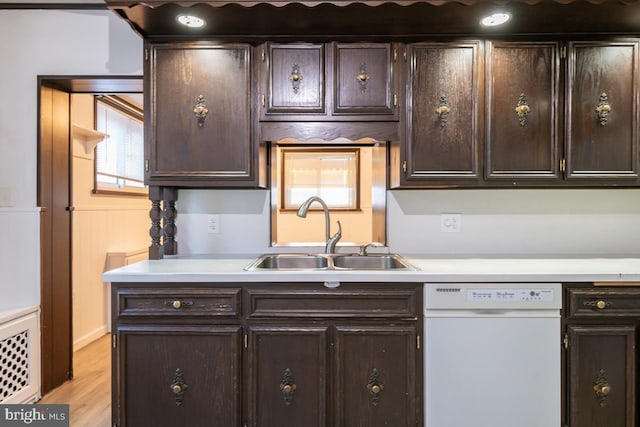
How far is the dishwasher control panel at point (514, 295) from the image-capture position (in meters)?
1.57

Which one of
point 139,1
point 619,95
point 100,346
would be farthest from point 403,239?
point 100,346

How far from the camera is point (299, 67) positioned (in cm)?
188

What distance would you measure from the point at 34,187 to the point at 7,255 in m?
0.45

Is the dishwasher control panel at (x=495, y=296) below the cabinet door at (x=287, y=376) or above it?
above

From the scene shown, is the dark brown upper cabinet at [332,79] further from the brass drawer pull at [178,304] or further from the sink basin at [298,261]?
the brass drawer pull at [178,304]

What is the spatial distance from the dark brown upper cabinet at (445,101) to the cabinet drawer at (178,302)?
113 centimetres

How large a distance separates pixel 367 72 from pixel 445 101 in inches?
16.7

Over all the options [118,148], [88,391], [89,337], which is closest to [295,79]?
[88,391]

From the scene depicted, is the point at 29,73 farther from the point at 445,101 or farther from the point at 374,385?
the point at 374,385

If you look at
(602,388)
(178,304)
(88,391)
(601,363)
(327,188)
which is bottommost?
(88,391)

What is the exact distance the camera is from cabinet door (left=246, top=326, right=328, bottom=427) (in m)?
1.58

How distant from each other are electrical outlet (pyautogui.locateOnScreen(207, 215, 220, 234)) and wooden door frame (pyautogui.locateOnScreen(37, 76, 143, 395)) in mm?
947

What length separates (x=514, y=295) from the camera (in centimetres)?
157

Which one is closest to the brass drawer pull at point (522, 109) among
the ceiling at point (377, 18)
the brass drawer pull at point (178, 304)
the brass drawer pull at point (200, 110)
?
the ceiling at point (377, 18)
